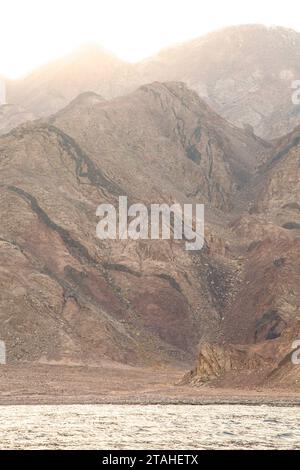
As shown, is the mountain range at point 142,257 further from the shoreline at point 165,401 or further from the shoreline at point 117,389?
the shoreline at point 165,401

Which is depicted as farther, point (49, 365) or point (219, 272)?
point (219, 272)

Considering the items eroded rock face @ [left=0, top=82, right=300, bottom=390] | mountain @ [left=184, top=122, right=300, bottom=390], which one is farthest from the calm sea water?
eroded rock face @ [left=0, top=82, right=300, bottom=390]

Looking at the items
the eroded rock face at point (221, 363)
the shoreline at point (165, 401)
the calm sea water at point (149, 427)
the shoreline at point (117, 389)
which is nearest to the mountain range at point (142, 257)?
the eroded rock face at point (221, 363)

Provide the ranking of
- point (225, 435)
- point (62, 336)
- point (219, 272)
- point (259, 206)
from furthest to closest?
point (259, 206)
point (219, 272)
point (62, 336)
point (225, 435)

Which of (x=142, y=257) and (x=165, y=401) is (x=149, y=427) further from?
(x=142, y=257)
